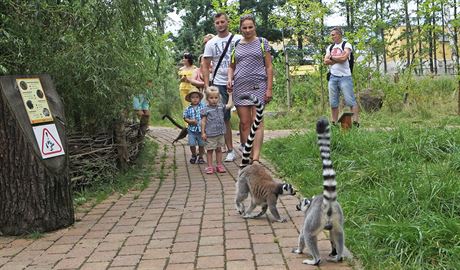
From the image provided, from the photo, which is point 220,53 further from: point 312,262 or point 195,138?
point 312,262

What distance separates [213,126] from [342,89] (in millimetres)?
3438

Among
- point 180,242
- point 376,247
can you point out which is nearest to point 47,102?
point 180,242

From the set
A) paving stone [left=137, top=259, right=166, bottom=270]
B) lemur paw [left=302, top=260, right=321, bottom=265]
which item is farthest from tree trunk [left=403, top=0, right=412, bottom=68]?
paving stone [left=137, top=259, right=166, bottom=270]

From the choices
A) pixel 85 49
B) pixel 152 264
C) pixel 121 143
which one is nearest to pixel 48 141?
pixel 85 49

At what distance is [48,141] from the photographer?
4.88 meters

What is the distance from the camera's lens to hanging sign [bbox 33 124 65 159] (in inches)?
189

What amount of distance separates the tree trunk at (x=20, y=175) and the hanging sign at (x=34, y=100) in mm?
47

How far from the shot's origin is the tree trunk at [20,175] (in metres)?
4.74

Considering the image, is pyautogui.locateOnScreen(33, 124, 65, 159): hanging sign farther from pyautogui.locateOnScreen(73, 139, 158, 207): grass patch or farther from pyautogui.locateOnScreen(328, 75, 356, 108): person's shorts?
pyautogui.locateOnScreen(328, 75, 356, 108): person's shorts

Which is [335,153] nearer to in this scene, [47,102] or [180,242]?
[180,242]

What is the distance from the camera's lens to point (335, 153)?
6.91m

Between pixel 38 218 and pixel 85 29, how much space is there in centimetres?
258

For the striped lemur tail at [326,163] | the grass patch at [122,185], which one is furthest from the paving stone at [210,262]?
the grass patch at [122,185]

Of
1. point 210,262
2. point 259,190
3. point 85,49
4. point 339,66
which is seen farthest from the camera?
point 339,66
